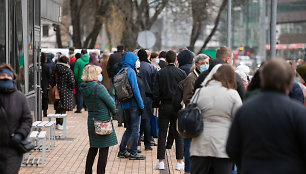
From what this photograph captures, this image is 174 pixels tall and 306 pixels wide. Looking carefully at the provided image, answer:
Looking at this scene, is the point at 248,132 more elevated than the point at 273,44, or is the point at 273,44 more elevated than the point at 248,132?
the point at 273,44

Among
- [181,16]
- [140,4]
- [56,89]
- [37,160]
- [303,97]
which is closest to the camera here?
[303,97]

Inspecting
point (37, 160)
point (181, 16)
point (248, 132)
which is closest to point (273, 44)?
point (37, 160)

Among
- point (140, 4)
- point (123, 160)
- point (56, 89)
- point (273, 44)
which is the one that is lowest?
point (123, 160)

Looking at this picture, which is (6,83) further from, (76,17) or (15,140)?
(76,17)

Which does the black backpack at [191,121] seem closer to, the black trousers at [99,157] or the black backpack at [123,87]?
the black trousers at [99,157]

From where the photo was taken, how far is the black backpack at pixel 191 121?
6099mm

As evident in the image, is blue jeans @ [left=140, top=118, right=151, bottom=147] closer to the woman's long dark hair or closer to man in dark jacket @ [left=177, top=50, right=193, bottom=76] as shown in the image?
man in dark jacket @ [left=177, top=50, right=193, bottom=76]

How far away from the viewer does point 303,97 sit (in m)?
7.05

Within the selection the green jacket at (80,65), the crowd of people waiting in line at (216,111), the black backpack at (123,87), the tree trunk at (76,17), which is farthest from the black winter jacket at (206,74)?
the tree trunk at (76,17)

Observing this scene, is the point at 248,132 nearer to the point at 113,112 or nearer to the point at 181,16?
the point at 113,112

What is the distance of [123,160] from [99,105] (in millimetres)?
2743

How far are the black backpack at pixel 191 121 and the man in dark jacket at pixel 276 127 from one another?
174 cm

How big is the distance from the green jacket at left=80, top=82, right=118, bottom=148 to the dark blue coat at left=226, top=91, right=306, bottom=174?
13.6 ft

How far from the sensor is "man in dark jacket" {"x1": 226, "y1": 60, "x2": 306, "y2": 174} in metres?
4.18
